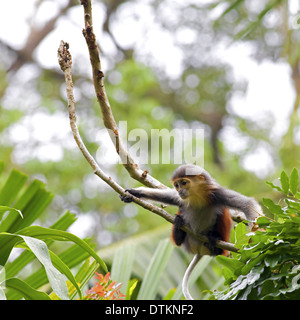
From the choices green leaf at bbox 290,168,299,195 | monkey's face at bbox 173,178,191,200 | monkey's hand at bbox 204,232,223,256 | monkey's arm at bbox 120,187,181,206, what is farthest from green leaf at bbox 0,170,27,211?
monkey's hand at bbox 204,232,223,256

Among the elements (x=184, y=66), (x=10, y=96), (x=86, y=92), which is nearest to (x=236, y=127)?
(x=184, y=66)

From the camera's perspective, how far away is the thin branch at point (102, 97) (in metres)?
2.38

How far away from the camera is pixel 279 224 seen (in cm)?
175

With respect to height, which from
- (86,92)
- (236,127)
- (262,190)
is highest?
(86,92)

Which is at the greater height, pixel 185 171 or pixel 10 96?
pixel 10 96

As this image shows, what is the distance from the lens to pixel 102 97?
2525 mm

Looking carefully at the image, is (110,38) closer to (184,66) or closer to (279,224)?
(184,66)

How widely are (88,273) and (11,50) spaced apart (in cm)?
1196

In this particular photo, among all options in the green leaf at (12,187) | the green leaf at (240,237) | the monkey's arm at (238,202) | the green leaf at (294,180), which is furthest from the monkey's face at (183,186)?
the green leaf at (294,180)

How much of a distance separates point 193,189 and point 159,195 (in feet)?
0.91

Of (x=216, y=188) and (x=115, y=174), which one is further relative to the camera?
(x=115, y=174)

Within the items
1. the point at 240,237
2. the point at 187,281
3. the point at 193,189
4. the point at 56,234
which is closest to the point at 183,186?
the point at 193,189

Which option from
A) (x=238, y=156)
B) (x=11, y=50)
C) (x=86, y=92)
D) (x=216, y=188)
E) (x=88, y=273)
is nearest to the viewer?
(x=88, y=273)

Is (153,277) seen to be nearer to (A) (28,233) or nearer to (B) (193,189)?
(B) (193,189)
